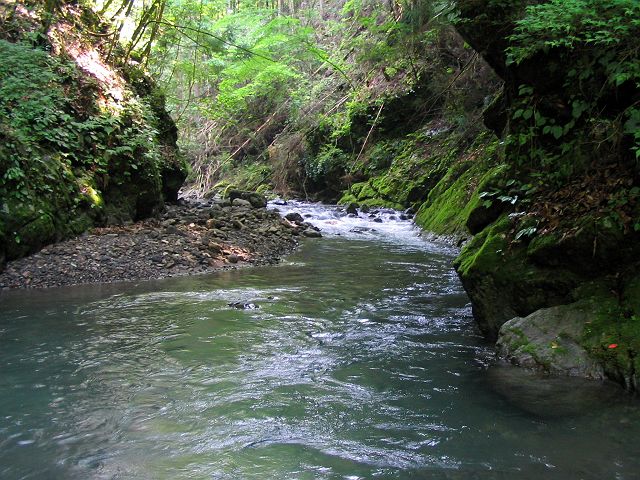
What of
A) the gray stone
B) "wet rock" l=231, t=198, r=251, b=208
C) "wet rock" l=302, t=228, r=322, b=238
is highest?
"wet rock" l=231, t=198, r=251, b=208

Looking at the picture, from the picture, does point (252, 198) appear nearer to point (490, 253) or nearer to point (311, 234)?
point (311, 234)

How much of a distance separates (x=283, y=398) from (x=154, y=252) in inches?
234

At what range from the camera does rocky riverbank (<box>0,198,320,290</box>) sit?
8.09m

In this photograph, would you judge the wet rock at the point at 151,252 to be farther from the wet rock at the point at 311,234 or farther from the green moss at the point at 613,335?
the green moss at the point at 613,335

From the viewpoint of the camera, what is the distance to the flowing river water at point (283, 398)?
3.13 metres

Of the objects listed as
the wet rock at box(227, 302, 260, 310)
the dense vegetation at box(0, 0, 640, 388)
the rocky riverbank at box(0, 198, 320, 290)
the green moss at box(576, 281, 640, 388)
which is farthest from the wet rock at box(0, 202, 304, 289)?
the green moss at box(576, 281, 640, 388)

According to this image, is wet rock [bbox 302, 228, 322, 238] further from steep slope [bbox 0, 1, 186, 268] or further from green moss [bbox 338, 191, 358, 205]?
green moss [bbox 338, 191, 358, 205]

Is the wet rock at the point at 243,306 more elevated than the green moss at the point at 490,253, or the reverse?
the green moss at the point at 490,253

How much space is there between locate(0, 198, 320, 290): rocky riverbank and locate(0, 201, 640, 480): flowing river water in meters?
1.05

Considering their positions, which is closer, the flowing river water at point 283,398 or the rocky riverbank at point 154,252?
the flowing river water at point 283,398

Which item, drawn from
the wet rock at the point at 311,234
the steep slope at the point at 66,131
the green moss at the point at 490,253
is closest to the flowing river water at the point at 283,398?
the green moss at the point at 490,253

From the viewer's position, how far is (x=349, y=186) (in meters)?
21.6

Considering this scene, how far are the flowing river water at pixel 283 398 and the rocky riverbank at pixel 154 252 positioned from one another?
1.05m

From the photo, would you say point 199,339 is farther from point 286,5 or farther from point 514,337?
point 286,5
